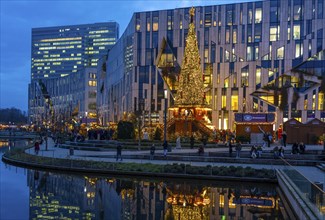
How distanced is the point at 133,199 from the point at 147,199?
2.48 ft

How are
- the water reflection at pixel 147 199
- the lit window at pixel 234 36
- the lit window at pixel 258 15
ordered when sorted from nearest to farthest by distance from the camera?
the water reflection at pixel 147 199 < the lit window at pixel 258 15 < the lit window at pixel 234 36

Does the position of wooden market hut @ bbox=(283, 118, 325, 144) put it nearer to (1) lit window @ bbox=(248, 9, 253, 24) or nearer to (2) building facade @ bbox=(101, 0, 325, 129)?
(2) building facade @ bbox=(101, 0, 325, 129)

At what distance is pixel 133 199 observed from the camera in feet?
74.2

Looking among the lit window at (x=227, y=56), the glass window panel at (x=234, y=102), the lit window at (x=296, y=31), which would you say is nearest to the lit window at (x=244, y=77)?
the glass window panel at (x=234, y=102)

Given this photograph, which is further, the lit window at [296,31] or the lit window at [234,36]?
the lit window at [234,36]

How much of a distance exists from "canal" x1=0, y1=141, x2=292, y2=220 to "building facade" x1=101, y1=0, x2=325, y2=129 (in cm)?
4164

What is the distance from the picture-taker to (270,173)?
92.7 feet

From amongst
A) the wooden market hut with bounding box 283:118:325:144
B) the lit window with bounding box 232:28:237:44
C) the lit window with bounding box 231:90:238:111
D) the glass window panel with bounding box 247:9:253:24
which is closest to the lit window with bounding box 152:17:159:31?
the lit window with bounding box 232:28:237:44

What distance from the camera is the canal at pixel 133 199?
19281mm

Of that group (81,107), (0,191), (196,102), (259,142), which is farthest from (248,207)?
(81,107)

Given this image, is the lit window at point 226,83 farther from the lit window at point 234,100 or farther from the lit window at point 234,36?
the lit window at point 234,36

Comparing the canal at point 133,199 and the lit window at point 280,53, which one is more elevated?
the lit window at point 280,53

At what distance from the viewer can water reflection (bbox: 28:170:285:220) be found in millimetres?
19250

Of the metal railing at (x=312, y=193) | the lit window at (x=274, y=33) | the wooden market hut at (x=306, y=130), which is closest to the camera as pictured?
the metal railing at (x=312, y=193)
